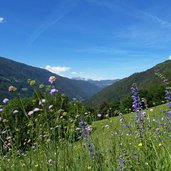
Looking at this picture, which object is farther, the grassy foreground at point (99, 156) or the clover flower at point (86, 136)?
the clover flower at point (86, 136)

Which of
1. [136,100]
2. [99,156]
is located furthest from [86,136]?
[136,100]

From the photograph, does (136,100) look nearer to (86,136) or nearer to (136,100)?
(136,100)

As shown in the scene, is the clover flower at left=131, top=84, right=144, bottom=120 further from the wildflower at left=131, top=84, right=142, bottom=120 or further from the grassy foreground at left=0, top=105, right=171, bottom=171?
the grassy foreground at left=0, top=105, right=171, bottom=171

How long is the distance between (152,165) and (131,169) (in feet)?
0.91

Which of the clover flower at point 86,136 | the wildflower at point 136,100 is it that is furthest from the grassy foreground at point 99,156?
the wildflower at point 136,100

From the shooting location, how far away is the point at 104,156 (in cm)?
365

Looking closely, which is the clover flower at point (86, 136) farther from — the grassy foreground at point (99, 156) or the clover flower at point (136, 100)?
the clover flower at point (136, 100)

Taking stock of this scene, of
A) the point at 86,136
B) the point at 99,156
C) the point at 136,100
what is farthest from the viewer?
the point at 86,136

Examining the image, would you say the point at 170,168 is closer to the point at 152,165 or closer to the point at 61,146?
the point at 152,165

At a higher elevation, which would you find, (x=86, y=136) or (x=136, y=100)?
(x=136, y=100)

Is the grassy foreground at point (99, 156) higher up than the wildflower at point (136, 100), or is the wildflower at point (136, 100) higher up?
the wildflower at point (136, 100)

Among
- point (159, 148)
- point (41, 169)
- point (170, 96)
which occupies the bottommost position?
point (41, 169)

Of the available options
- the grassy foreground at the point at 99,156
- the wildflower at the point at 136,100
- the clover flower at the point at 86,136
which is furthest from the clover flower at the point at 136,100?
the clover flower at the point at 86,136

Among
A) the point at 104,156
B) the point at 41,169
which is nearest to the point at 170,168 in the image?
the point at 104,156
